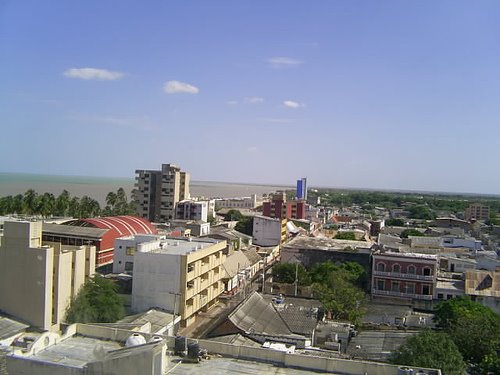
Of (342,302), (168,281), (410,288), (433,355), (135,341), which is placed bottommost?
(410,288)

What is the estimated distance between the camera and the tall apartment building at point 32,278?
20.3m

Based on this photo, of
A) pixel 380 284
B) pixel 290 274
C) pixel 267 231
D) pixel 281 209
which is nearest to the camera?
pixel 380 284

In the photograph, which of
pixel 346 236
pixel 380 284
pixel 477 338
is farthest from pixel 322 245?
pixel 477 338

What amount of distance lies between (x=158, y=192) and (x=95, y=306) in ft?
157

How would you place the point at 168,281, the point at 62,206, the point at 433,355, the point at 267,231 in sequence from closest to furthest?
the point at 433,355, the point at 168,281, the point at 62,206, the point at 267,231

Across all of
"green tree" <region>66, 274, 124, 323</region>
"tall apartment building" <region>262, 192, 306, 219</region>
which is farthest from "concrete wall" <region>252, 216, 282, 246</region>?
"green tree" <region>66, 274, 124, 323</region>

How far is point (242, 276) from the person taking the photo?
36.4 meters

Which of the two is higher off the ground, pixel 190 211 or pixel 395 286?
pixel 190 211

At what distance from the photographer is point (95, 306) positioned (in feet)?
71.5

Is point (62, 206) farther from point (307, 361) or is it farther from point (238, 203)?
point (238, 203)

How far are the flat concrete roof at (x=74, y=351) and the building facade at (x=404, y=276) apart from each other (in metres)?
23.4

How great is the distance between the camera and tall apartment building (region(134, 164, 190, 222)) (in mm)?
68500

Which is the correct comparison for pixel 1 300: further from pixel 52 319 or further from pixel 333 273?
pixel 333 273

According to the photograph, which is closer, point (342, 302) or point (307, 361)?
point (307, 361)
